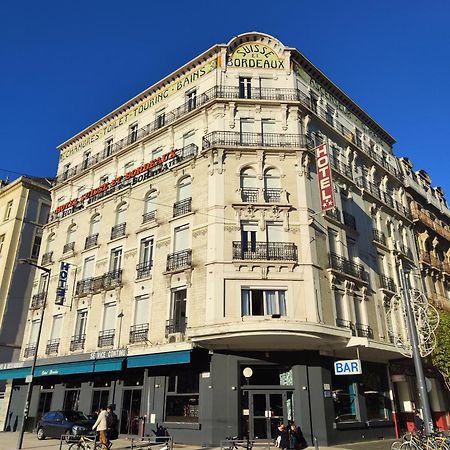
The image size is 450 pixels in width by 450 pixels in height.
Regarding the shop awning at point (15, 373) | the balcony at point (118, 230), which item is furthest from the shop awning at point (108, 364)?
the balcony at point (118, 230)

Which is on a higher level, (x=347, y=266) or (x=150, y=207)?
(x=150, y=207)

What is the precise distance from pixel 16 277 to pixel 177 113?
57.2ft

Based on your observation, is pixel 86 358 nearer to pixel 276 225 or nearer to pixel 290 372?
pixel 290 372

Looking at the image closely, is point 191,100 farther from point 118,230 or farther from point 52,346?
point 52,346

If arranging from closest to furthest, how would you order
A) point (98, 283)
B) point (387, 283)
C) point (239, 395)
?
point (239, 395)
point (98, 283)
point (387, 283)

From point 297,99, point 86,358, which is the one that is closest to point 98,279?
point 86,358

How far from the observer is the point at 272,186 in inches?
885

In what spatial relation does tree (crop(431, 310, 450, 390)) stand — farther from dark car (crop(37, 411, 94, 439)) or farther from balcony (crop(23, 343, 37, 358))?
balcony (crop(23, 343, 37, 358))

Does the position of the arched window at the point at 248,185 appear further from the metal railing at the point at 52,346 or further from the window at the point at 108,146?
the metal railing at the point at 52,346

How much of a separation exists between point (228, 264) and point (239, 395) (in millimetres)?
5838

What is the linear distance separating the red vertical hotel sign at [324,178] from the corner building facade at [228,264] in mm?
796

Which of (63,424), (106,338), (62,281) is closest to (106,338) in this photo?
(106,338)

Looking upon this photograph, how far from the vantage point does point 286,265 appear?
789 inches

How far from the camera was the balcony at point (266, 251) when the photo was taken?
2020 centimetres
